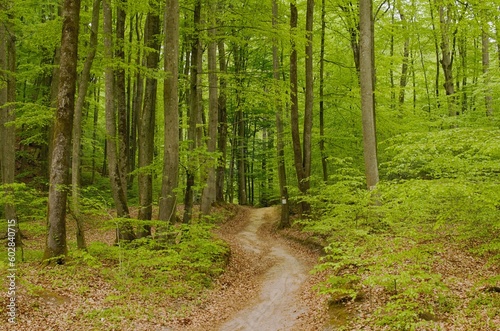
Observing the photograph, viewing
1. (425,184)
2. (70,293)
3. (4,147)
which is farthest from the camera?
(4,147)

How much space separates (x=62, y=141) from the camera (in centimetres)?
823

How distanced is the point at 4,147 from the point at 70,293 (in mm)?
6928

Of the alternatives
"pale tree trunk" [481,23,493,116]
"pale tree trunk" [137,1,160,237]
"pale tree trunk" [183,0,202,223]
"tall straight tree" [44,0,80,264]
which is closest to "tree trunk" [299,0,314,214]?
"pale tree trunk" [183,0,202,223]

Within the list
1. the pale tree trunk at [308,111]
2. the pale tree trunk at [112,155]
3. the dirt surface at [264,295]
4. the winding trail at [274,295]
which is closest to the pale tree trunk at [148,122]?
the pale tree trunk at [112,155]

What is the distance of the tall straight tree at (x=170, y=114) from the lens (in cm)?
1046

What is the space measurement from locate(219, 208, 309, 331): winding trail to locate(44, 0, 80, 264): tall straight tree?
4.14m

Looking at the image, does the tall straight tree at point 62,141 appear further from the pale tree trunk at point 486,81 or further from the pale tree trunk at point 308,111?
the pale tree trunk at point 486,81

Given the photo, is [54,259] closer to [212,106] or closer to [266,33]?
[266,33]

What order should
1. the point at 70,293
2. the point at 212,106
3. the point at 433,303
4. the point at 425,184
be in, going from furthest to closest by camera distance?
the point at 212,106, the point at 70,293, the point at 433,303, the point at 425,184

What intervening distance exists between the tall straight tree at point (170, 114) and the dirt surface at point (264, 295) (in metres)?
2.79

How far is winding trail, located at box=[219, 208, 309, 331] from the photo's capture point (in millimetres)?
7559

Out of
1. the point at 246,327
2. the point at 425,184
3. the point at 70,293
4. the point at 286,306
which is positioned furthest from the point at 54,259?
the point at 425,184

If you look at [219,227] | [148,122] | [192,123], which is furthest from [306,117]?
[148,122]

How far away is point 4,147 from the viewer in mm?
11898
